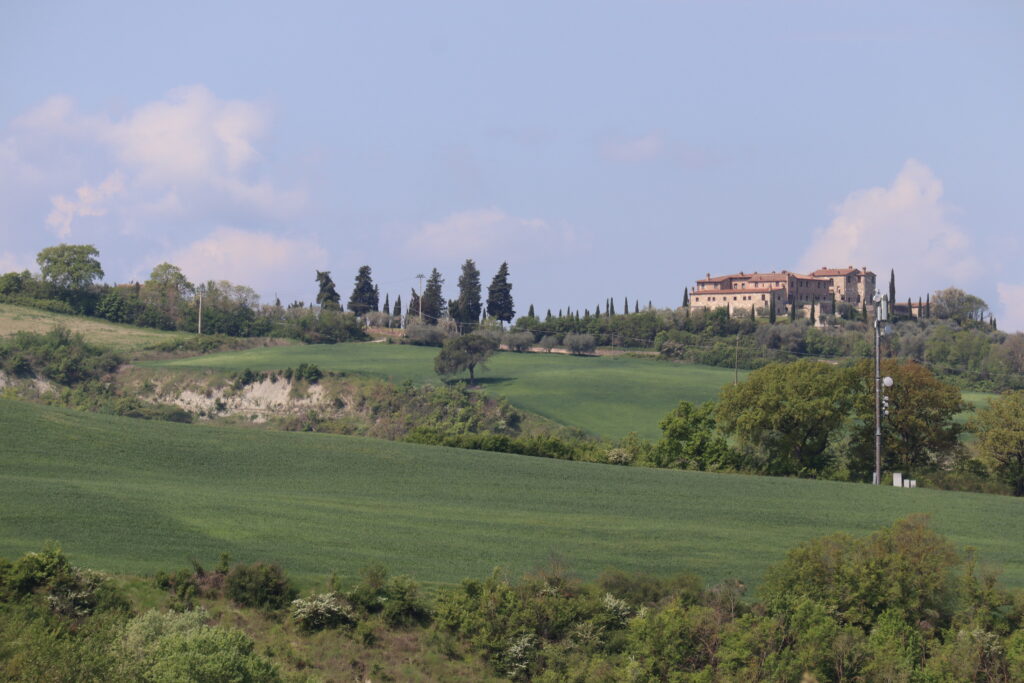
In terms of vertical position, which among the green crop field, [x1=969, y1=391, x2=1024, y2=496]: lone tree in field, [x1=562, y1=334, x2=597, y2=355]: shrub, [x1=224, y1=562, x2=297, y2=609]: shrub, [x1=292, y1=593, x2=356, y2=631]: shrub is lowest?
[x1=292, y1=593, x2=356, y2=631]: shrub

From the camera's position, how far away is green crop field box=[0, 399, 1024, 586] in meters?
41.5

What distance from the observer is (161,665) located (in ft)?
99.9

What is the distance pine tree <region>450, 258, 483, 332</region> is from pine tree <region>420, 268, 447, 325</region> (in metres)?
3.43

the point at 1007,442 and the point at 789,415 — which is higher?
the point at 789,415

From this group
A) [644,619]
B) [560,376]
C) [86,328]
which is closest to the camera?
[644,619]

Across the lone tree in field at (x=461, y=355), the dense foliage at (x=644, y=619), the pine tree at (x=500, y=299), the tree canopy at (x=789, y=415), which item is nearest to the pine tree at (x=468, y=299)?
the pine tree at (x=500, y=299)

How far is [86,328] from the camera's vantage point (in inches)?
5817

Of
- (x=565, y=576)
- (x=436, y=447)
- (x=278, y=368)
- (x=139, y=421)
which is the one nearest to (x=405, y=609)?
(x=565, y=576)

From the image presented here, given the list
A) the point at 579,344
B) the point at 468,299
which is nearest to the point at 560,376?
the point at 579,344

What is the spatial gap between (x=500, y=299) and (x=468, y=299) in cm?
547

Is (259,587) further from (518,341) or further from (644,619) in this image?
(518,341)

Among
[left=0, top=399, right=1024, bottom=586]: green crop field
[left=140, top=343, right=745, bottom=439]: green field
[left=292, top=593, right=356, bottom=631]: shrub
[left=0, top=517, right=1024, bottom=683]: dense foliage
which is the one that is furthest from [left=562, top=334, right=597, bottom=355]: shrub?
[left=292, top=593, right=356, bottom=631]: shrub

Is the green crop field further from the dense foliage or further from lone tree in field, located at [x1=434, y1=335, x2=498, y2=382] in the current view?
lone tree in field, located at [x1=434, y1=335, x2=498, y2=382]

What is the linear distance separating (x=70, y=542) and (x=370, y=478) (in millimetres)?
16487
